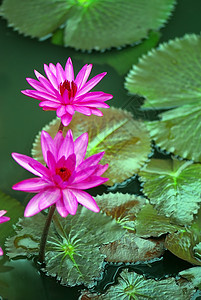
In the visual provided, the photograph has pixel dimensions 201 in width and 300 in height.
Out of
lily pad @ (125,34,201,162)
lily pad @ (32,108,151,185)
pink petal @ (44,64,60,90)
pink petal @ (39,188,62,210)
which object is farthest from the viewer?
lily pad @ (125,34,201,162)

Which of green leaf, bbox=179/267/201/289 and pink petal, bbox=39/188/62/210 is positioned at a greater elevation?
pink petal, bbox=39/188/62/210

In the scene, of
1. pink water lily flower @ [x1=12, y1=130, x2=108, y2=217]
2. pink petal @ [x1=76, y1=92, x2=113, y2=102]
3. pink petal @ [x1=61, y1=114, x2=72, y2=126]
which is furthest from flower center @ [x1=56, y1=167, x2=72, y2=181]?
pink petal @ [x1=76, y1=92, x2=113, y2=102]

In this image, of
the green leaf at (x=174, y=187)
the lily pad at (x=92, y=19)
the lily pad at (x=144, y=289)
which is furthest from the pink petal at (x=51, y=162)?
the lily pad at (x=92, y=19)

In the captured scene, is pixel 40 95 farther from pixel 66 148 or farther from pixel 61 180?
pixel 61 180

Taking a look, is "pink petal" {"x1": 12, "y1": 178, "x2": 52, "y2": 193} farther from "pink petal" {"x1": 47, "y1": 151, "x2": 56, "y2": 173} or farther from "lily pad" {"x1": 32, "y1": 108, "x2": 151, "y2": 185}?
"lily pad" {"x1": 32, "y1": 108, "x2": 151, "y2": 185}

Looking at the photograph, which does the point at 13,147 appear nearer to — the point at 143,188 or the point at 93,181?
the point at 143,188

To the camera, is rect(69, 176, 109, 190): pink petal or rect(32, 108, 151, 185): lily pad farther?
rect(32, 108, 151, 185): lily pad

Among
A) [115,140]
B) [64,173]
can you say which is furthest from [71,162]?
[115,140]

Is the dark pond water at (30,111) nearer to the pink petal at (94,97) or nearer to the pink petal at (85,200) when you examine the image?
the pink petal at (85,200)
